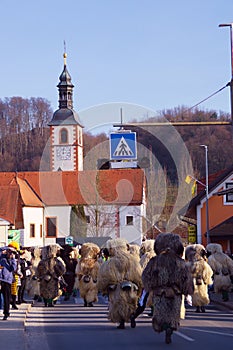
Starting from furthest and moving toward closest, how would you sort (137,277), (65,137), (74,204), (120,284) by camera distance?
(65,137) < (74,204) < (137,277) < (120,284)

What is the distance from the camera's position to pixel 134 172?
90.9 m

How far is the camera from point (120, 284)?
15.9 meters

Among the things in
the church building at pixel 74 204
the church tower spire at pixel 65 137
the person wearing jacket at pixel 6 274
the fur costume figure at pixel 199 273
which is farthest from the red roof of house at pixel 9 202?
the person wearing jacket at pixel 6 274

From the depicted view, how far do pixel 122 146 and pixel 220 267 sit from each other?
4803mm

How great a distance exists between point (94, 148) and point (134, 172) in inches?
616

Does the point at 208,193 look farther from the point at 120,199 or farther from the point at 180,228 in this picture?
the point at 120,199

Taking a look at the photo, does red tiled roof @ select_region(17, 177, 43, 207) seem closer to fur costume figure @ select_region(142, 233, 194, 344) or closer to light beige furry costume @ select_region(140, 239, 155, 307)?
light beige furry costume @ select_region(140, 239, 155, 307)

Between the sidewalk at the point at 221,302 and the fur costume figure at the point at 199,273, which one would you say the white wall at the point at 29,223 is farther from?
the fur costume figure at the point at 199,273

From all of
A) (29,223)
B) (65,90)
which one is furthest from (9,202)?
(65,90)

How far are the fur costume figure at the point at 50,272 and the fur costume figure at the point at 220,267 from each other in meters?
4.55

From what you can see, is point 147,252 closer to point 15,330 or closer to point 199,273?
point 199,273

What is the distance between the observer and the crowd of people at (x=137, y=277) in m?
13.7

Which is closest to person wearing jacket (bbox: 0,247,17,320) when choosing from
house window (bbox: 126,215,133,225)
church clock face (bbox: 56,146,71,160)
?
house window (bbox: 126,215,133,225)

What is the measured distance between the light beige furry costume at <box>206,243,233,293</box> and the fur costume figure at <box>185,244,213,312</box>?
2439 millimetres
